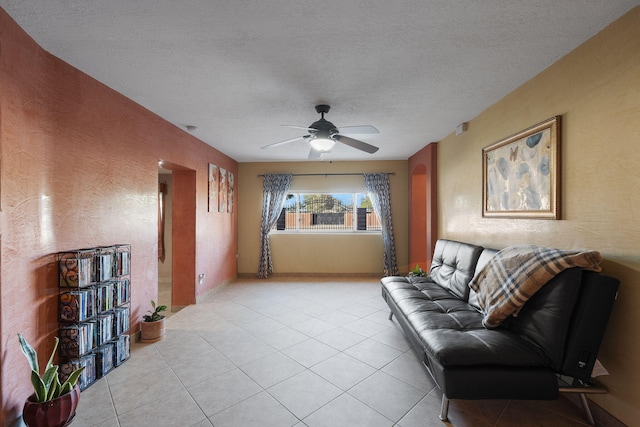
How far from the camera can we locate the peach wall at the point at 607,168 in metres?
1.49

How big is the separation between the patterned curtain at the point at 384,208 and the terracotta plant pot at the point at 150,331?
12.6 ft

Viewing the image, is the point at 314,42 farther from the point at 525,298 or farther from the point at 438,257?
the point at 438,257

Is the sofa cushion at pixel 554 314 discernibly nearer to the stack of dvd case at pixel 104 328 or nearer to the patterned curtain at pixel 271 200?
the stack of dvd case at pixel 104 328

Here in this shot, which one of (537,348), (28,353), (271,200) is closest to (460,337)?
(537,348)

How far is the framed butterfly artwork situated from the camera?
1994 millimetres

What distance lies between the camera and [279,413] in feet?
5.72

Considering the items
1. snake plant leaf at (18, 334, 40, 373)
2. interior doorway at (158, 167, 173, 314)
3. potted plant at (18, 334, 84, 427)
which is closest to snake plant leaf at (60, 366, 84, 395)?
potted plant at (18, 334, 84, 427)

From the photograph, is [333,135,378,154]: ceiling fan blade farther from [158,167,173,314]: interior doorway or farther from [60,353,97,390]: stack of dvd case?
[158,167,173,314]: interior doorway

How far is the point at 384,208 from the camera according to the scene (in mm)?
5414

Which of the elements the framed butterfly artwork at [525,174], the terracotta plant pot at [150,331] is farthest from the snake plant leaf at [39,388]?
the framed butterfly artwork at [525,174]

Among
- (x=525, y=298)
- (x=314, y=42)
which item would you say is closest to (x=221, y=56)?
(x=314, y=42)

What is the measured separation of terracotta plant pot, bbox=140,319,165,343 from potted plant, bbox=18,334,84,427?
111 centimetres

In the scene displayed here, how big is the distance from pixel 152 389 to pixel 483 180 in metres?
3.42

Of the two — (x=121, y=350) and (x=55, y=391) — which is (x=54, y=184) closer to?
(x=55, y=391)
